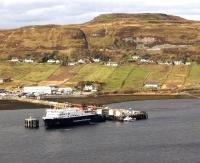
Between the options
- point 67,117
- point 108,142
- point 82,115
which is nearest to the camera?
point 108,142

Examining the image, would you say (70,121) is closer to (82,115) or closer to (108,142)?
(82,115)

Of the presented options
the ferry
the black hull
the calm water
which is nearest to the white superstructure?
the ferry

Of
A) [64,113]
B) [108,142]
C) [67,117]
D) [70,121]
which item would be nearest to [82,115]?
[70,121]

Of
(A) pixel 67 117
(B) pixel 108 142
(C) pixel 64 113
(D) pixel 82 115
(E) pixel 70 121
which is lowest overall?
(E) pixel 70 121

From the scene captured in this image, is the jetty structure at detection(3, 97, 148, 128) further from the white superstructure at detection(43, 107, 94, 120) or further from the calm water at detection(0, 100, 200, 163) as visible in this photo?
the calm water at detection(0, 100, 200, 163)

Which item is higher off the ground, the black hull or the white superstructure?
the white superstructure

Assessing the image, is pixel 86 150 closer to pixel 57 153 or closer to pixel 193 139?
pixel 57 153
